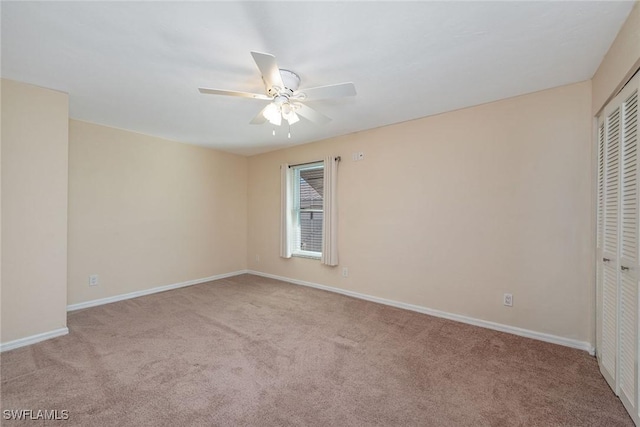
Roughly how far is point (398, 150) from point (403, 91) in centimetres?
100

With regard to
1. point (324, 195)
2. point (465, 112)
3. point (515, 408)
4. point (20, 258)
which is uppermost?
point (465, 112)

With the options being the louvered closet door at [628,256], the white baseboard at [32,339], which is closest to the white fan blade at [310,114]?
the louvered closet door at [628,256]

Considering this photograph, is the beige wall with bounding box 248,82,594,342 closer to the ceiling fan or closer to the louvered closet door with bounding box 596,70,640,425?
the louvered closet door with bounding box 596,70,640,425

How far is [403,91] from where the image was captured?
8.51 ft

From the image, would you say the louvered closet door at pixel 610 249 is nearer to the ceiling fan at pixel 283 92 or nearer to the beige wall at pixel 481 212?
the beige wall at pixel 481 212

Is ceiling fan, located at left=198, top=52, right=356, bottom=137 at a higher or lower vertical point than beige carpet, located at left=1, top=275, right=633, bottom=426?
higher

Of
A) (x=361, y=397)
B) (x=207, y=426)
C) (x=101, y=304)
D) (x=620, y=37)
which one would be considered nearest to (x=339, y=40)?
(x=620, y=37)

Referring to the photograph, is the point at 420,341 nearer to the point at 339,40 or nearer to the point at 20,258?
the point at 339,40

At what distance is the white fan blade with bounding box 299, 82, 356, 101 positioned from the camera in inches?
73.9

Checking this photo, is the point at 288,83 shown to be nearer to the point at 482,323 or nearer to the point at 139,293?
the point at 482,323

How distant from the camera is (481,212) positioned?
9.53 feet

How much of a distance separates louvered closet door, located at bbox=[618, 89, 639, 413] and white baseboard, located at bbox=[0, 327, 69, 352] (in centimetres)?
448

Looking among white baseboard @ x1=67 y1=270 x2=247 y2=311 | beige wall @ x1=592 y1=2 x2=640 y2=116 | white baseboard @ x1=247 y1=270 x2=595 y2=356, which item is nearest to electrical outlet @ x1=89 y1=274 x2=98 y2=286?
white baseboard @ x1=67 y1=270 x2=247 y2=311

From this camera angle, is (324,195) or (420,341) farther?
(324,195)
